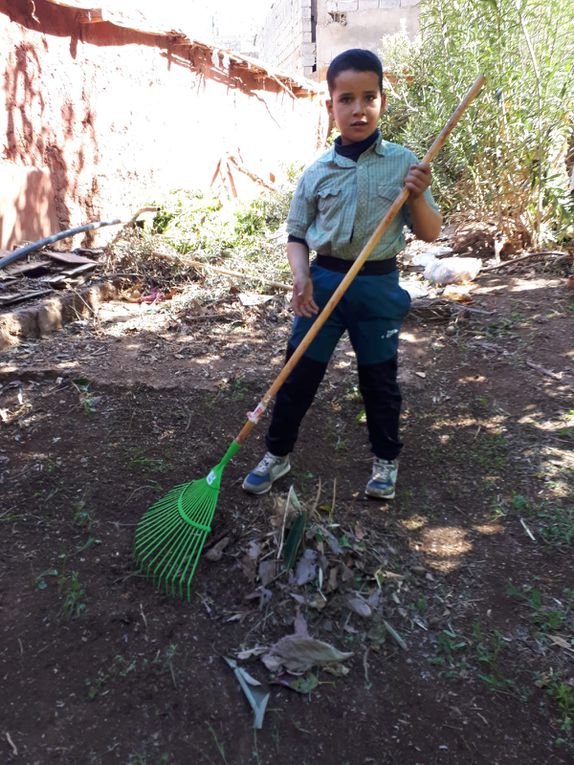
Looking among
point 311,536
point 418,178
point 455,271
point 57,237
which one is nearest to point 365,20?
point 455,271

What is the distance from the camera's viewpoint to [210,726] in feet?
5.29

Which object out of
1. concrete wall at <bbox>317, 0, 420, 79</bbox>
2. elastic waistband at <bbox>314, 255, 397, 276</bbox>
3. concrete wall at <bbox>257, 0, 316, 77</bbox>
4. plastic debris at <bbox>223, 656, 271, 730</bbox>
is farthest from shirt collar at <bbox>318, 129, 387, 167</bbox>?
concrete wall at <bbox>317, 0, 420, 79</bbox>

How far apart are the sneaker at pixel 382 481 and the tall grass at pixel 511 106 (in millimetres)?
3250

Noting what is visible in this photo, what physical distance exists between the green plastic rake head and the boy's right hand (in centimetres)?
60

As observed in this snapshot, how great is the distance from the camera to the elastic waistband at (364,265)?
7.07 feet

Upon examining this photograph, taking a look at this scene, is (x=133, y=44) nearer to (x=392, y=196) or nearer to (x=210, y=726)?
(x=392, y=196)

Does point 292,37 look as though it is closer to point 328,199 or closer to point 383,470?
point 328,199

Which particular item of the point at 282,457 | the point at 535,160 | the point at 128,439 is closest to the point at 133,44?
the point at 535,160

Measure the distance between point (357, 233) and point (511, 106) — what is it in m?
3.68

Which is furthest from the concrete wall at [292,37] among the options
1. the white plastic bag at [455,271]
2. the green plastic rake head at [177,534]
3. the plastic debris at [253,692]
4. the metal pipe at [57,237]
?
the plastic debris at [253,692]

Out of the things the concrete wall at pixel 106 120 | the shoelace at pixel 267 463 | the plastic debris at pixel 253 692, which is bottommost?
the plastic debris at pixel 253 692

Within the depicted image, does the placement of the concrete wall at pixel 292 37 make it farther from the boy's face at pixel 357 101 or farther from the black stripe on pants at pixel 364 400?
the black stripe on pants at pixel 364 400

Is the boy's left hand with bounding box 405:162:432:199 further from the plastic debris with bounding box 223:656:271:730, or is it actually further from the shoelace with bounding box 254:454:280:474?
the plastic debris with bounding box 223:656:271:730

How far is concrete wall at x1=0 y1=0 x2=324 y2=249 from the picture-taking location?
4699 mm
